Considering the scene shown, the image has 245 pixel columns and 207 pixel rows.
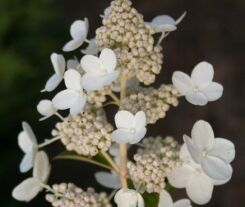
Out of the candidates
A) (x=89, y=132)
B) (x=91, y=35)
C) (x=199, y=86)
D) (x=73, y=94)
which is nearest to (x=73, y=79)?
(x=73, y=94)

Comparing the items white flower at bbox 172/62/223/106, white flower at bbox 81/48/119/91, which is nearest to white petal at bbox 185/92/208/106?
white flower at bbox 172/62/223/106

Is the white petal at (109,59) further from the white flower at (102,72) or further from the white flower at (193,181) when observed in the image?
the white flower at (193,181)

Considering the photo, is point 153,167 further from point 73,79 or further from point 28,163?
A: point 28,163

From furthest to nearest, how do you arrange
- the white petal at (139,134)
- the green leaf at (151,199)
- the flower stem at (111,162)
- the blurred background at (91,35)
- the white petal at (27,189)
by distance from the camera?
the blurred background at (91,35)
the white petal at (27,189)
the flower stem at (111,162)
the green leaf at (151,199)
the white petal at (139,134)

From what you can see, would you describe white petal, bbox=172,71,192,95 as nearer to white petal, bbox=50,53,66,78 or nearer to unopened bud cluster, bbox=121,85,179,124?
unopened bud cluster, bbox=121,85,179,124

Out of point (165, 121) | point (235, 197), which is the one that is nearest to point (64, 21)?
point (165, 121)

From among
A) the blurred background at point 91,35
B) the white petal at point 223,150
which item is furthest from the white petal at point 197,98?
the blurred background at point 91,35
